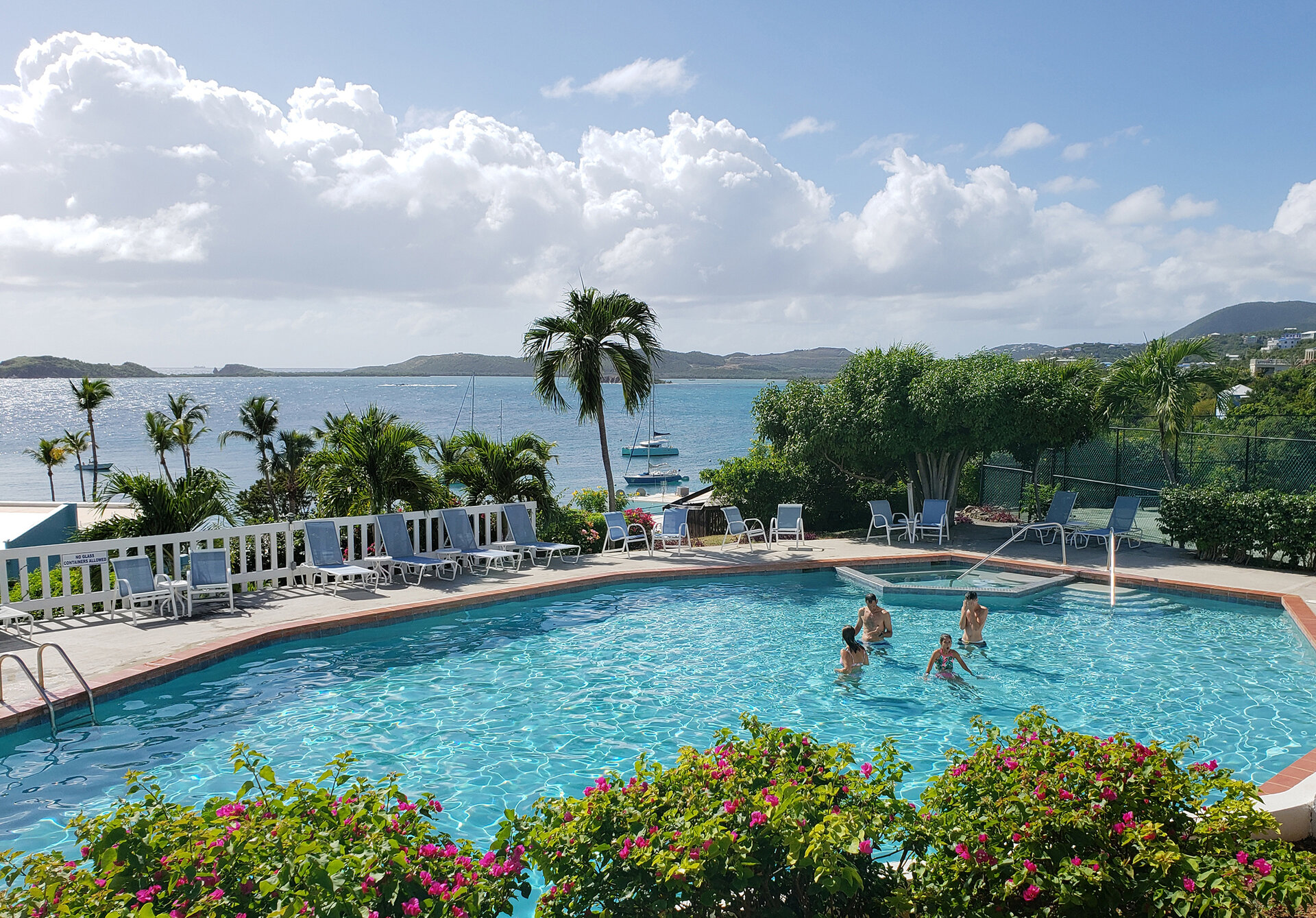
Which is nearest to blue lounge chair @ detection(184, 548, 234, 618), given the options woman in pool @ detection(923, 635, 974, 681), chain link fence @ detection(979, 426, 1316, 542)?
woman in pool @ detection(923, 635, 974, 681)

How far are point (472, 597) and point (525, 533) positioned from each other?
8.76ft

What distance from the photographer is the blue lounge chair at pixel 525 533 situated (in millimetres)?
13820

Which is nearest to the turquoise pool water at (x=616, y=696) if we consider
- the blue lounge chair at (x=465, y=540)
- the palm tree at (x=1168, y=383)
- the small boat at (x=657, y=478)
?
the blue lounge chair at (x=465, y=540)

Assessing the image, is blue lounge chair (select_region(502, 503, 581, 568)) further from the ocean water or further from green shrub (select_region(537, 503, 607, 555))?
the ocean water

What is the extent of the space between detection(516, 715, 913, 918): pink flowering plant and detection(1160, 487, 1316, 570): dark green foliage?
12.6 m

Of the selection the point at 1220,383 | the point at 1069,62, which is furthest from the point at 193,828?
the point at 1069,62

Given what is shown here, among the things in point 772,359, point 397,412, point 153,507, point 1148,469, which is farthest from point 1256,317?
point 153,507

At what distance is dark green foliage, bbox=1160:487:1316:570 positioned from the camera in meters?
12.8

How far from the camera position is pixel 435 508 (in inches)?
548

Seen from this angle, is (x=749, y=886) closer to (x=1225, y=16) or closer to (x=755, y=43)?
(x=755, y=43)

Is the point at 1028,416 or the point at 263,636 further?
the point at 1028,416

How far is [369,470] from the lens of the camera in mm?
13016

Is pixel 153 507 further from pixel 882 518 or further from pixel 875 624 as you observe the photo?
pixel 882 518

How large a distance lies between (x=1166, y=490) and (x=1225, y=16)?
848 centimetres
